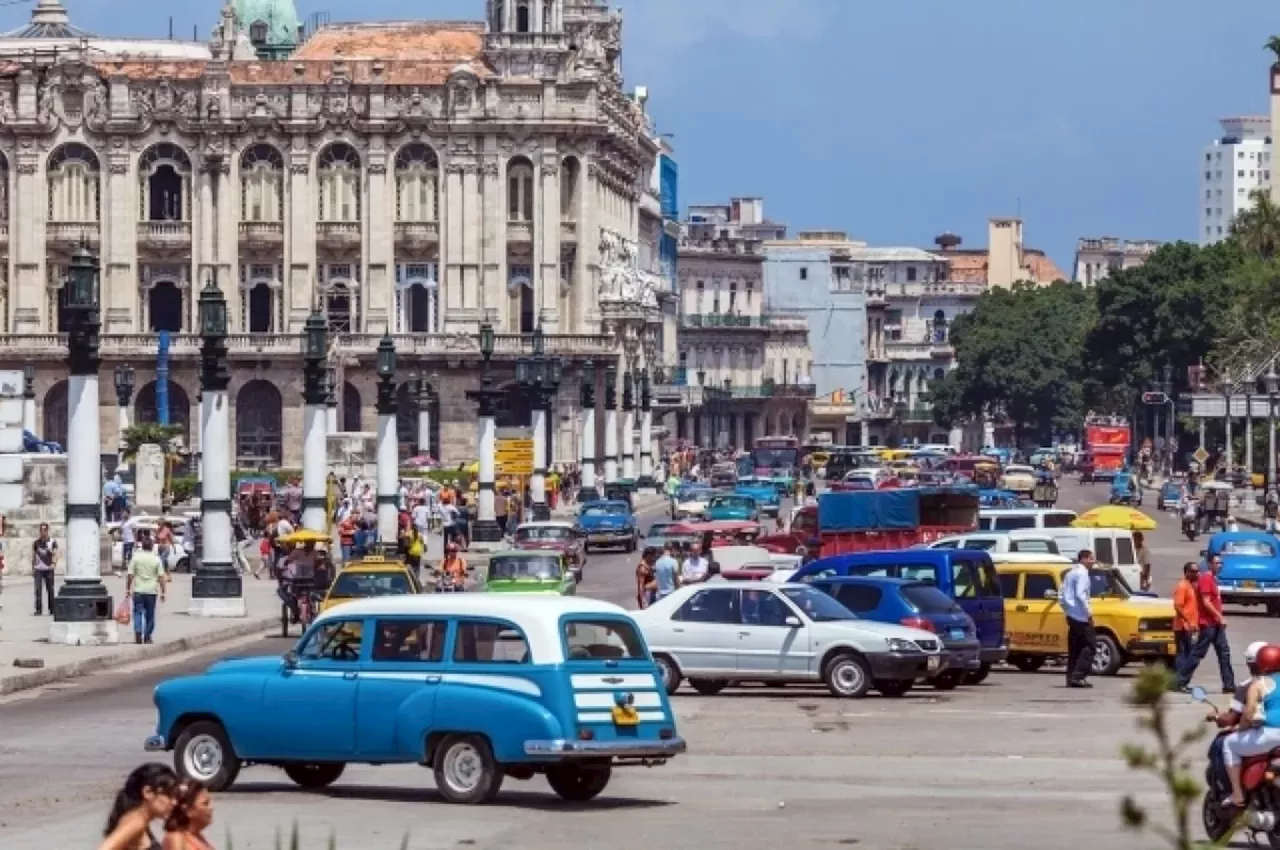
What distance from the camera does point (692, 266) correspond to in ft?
637

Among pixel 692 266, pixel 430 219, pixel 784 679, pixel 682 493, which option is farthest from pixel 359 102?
pixel 784 679

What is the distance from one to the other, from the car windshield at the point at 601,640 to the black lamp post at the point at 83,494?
19.6m

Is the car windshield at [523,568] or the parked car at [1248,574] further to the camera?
the parked car at [1248,574]

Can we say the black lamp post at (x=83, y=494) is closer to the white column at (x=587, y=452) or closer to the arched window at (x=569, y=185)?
the white column at (x=587, y=452)

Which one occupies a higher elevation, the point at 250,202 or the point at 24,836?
the point at 250,202

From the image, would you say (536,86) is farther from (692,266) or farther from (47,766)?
(47,766)

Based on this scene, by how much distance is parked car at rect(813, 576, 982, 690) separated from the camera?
3334cm

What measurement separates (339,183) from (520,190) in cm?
701

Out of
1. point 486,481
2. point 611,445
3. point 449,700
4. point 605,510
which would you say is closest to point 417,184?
point 611,445

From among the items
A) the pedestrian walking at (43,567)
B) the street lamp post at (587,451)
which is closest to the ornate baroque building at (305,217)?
the street lamp post at (587,451)

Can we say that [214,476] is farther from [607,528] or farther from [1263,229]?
[1263,229]

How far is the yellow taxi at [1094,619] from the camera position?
36.2m

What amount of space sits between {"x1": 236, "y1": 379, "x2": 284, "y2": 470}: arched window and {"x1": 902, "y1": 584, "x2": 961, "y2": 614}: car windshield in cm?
8982

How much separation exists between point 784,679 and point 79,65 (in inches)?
3724
